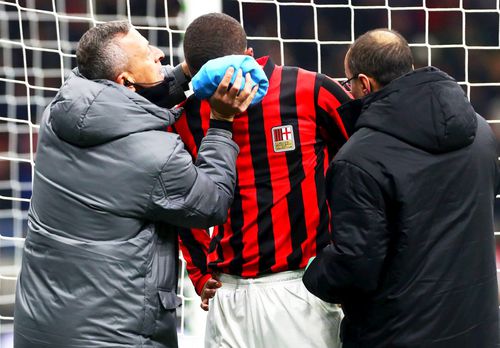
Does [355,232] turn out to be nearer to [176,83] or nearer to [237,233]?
[237,233]

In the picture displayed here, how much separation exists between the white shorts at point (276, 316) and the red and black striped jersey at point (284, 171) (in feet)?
0.14

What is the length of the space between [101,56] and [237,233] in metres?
0.57

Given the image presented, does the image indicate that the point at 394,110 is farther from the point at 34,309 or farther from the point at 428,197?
the point at 34,309

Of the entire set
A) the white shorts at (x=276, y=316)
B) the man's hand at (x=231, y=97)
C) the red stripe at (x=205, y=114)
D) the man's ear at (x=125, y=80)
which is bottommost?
the white shorts at (x=276, y=316)

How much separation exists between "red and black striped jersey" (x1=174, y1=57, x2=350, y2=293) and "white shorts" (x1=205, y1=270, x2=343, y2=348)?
41mm

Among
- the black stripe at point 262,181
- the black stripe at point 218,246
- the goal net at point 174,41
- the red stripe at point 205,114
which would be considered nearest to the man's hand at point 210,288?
the black stripe at point 218,246

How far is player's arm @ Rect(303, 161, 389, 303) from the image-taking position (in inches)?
82.0

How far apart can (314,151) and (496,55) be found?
3.57 meters

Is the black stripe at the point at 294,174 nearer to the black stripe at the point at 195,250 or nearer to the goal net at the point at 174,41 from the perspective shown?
the black stripe at the point at 195,250

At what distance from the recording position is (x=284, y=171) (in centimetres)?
235

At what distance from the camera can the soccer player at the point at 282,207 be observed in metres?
2.34

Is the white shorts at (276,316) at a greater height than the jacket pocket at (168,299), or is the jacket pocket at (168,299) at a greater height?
the jacket pocket at (168,299)

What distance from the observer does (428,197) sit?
2129 millimetres

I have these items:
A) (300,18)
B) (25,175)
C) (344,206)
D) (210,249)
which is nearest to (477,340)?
(344,206)
